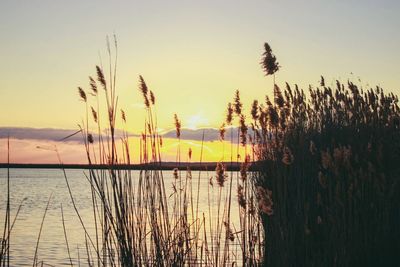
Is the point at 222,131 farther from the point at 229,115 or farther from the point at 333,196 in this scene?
the point at 333,196

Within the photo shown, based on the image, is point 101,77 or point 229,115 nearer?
point 101,77

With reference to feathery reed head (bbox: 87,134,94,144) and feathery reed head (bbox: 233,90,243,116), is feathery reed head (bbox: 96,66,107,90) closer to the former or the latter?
feathery reed head (bbox: 87,134,94,144)

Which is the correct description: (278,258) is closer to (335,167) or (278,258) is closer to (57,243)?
(335,167)

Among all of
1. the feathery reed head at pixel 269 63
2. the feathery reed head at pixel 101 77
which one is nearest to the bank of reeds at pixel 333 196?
the feathery reed head at pixel 269 63

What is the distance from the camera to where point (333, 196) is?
272 inches

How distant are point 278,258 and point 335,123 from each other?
404 centimetres

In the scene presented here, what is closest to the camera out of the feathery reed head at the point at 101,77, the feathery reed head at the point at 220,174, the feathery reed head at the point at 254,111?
the feathery reed head at the point at 101,77

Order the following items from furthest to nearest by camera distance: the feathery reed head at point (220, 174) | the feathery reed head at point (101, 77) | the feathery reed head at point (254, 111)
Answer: the feathery reed head at point (254, 111), the feathery reed head at point (220, 174), the feathery reed head at point (101, 77)

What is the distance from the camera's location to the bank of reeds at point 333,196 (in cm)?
598

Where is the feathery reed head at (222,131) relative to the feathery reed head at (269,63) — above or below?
below

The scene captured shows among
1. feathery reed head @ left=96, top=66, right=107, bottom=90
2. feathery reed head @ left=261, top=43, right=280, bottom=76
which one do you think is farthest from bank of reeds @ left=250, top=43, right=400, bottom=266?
feathery reed head @ left=96, top=66, right=107, bottom=90

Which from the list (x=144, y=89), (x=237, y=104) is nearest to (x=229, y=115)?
(x=237, y=104)

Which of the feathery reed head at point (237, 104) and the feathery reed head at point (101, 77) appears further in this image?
the feathery reed head at point (237, 104)

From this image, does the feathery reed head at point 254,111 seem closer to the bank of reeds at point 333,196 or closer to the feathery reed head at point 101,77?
the bank of reeds at point 333,196
